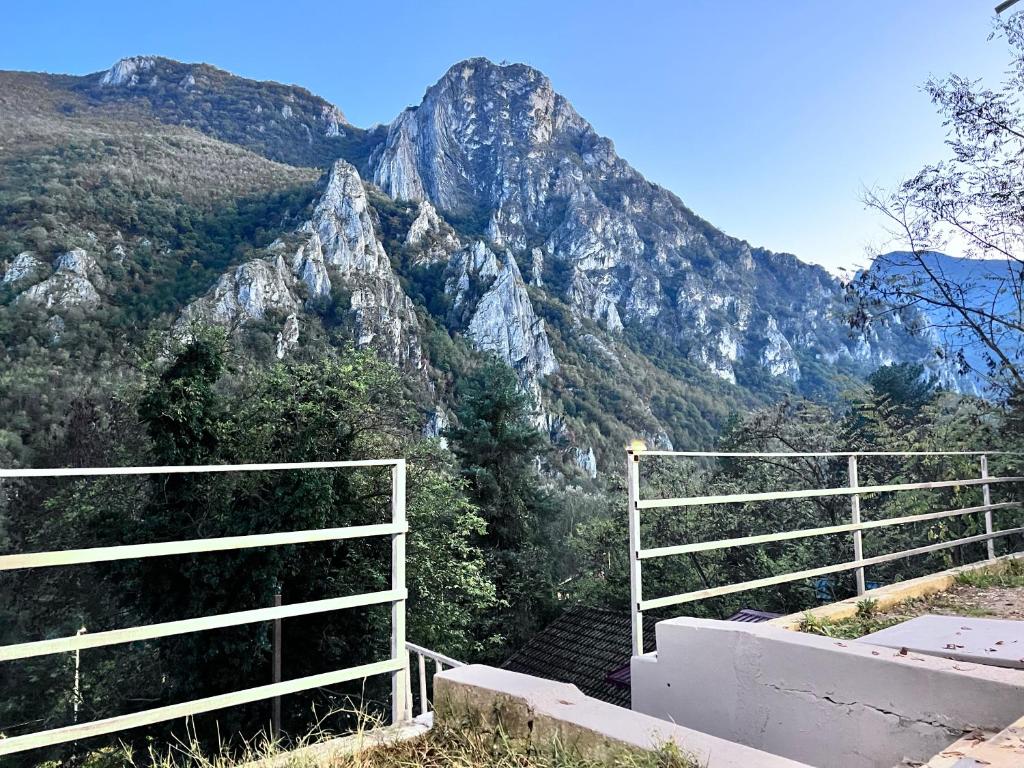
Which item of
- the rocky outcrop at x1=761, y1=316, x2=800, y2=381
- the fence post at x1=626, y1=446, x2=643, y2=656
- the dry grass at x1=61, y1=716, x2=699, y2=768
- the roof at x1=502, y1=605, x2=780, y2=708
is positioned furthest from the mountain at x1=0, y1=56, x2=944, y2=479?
the dry grass at x1=61, y1=716, x2=699, y2=768

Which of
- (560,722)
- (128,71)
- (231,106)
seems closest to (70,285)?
(560,722)

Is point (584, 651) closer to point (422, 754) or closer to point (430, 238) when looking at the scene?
point (422, 754)

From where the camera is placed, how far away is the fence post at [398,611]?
2189 mm

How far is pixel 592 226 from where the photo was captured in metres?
137

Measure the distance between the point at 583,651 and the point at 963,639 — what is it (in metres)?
13.2

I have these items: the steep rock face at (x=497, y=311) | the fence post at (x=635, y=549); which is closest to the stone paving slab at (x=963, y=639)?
the fence post at (x=635, y=549)

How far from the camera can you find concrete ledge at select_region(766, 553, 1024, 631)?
10.0 feet

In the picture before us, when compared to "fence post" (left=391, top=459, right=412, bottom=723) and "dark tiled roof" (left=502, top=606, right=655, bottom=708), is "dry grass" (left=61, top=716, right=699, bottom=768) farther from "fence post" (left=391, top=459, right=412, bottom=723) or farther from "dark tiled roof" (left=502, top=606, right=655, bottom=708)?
"dark tiled roof" (left=502, top=606, right=655, bottom=708)

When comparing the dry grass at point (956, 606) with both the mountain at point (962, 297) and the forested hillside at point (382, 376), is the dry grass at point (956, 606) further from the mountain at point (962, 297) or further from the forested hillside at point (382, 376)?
the mountain at point (962, 297)

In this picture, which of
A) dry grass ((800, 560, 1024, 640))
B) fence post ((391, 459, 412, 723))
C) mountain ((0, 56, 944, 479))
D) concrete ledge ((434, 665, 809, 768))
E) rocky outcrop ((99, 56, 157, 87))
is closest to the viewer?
concrete ledge ((434, 665, 809, 768))

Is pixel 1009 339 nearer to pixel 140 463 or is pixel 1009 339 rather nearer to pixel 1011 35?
pixel 1011 35

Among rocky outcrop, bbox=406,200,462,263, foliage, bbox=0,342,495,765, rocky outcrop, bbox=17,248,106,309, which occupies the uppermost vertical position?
rocky outcrop, bbox=406,200,462,263

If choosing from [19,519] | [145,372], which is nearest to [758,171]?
[145,372]

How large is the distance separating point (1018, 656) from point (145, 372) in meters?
16.1
